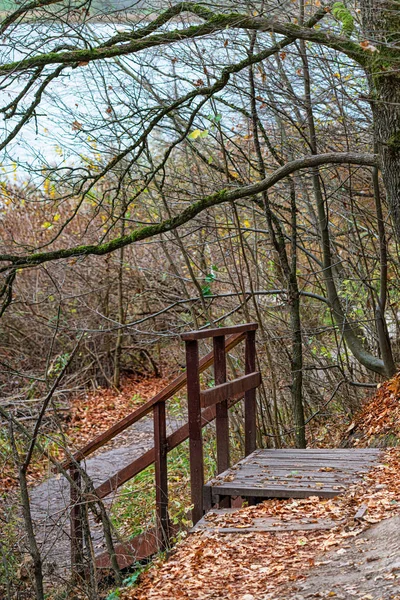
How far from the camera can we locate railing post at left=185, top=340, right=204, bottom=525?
6156mm

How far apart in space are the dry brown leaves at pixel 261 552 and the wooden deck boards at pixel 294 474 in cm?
15

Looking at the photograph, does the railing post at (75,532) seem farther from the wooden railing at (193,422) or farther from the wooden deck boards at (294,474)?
the wooden deck boards at (294,474)

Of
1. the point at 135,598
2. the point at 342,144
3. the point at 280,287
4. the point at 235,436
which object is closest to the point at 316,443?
the point at 235,436

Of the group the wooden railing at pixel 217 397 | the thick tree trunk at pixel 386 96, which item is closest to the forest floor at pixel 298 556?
the wooden railing at pixel 217 397

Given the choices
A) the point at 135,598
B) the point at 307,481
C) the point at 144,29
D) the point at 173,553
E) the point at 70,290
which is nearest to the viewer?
the point at 135,598

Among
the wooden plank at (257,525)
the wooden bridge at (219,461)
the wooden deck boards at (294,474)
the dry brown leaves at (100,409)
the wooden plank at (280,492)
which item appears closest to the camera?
the wooden plank at (257,525)

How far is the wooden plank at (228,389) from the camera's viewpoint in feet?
20.8

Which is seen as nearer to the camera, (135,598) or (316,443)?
(135,598)

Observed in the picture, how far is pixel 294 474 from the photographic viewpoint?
21.4 feet

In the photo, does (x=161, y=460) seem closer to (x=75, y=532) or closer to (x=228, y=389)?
(x=228, y=389)

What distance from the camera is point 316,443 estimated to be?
10.6 meters

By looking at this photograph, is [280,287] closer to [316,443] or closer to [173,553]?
[316,443]

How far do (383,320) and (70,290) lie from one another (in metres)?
9.21

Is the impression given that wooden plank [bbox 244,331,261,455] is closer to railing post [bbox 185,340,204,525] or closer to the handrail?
the handrail
